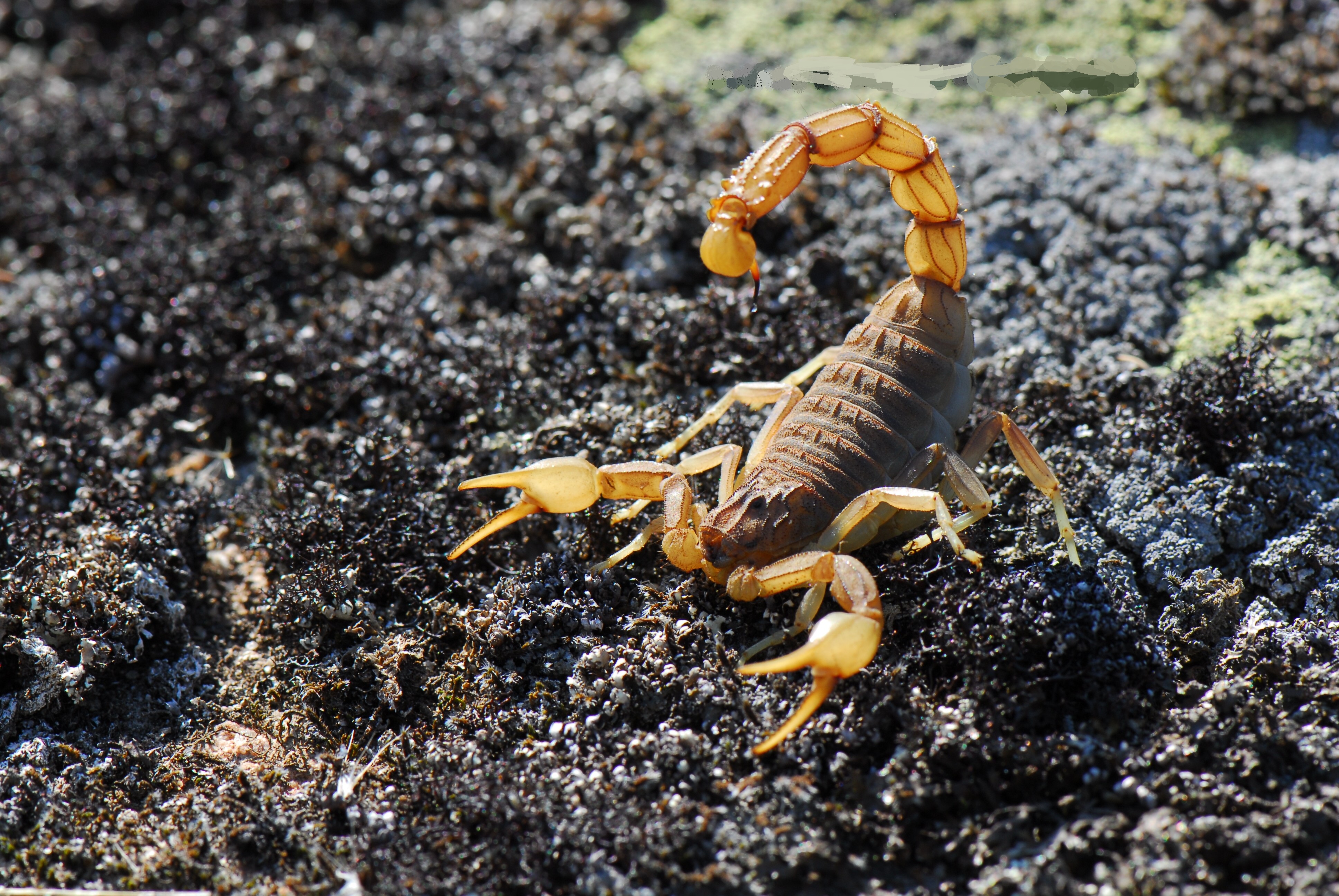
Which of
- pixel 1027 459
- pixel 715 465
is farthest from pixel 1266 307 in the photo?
pixel 715 465

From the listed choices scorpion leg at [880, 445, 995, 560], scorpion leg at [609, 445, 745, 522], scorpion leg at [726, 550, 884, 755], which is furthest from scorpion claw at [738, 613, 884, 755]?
scorpion leg at [609, 445, 745, 522]

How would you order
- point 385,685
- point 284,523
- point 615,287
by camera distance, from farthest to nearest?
point 615,287, point 284,523, point 385,685

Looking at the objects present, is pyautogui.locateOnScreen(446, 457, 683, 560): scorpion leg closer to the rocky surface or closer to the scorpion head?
the scorpion head

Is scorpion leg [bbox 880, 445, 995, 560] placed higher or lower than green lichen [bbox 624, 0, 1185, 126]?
lower

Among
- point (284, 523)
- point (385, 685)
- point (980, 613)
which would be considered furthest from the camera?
point (284, 523)

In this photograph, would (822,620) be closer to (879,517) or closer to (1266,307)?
(879,517)

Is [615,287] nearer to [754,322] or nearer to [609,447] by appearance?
[754,322]

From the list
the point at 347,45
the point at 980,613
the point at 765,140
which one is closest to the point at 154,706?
the point at 980,613
